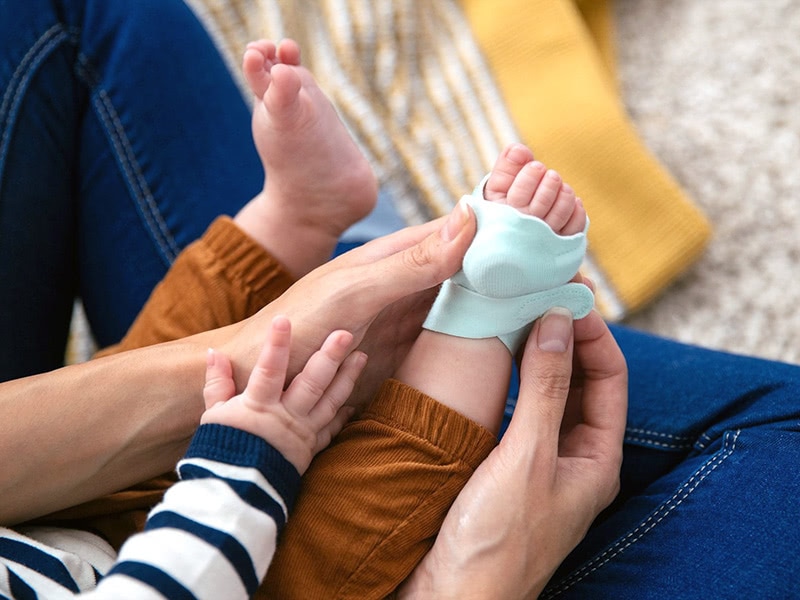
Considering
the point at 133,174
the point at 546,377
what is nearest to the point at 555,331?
the point at 546,377

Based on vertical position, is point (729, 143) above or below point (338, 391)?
below

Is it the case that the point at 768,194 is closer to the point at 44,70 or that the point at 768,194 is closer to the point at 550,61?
the point at 550,61

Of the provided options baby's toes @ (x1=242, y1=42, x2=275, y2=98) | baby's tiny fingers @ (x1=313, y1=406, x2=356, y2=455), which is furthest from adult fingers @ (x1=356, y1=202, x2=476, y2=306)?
baby's toes @ (x1=242, y1=42, x2=275, y2=98)

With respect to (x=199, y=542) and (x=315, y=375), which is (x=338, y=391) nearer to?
(x=315, y=375)

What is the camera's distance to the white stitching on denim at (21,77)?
2.45ft

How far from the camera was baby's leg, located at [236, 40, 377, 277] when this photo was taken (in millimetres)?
666

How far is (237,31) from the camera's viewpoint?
Answer: 104cm

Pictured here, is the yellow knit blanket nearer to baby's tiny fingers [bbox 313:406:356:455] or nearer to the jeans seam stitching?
the jeans seam stitching

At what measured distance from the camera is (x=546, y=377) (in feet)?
1.89

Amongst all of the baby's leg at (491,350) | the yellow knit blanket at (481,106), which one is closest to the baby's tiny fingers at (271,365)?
the baby's leg at (491,350)

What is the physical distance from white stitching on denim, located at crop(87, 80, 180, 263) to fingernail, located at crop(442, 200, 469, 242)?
0.38m

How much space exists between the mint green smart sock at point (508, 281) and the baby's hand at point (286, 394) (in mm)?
86

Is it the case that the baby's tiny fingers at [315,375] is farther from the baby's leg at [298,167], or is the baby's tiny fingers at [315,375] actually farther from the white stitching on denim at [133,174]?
the white stitching on denim at [133,174]

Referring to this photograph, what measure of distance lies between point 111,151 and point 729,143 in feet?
2.85
